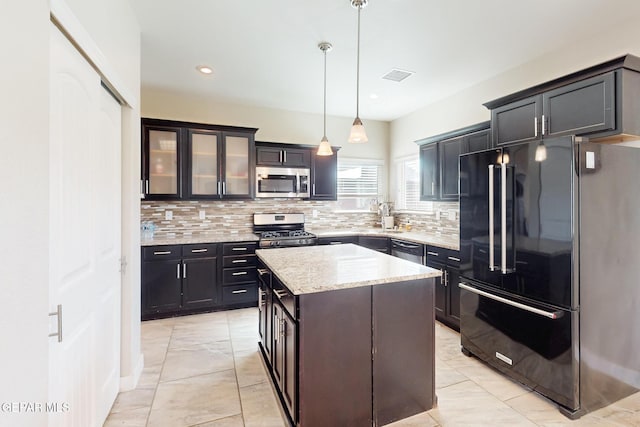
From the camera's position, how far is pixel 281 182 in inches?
177

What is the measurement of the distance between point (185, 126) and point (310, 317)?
3267 millimetres

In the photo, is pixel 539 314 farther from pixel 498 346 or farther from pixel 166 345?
pixel 166 345

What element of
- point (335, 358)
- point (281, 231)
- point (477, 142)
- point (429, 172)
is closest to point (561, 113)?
point (477, 142)

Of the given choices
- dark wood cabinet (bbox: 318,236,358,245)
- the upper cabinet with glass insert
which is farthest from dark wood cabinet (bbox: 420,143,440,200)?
the upper cabinet with glass insert

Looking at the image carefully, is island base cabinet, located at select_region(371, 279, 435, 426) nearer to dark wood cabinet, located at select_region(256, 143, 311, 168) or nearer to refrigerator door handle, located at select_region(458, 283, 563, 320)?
refrigerator door handle, located at select_region(458, 283, 563, 320)

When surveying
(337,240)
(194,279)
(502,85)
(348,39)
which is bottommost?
(194,279)

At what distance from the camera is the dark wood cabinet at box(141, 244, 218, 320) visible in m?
3.61

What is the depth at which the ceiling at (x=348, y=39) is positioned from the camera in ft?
7.52

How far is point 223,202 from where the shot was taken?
4.46 m

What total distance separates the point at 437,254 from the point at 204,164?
3.17 metres

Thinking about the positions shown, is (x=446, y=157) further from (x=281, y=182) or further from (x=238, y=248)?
(x=238, y=248)

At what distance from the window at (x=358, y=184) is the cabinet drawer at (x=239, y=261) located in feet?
6.13

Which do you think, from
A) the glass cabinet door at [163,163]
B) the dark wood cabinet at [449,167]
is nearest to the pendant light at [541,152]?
the dark wood cabinet at [449,167]

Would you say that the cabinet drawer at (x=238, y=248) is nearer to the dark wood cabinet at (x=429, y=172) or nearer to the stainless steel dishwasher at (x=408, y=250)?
the stainless steel dishwasher at (x=408, y=250)
